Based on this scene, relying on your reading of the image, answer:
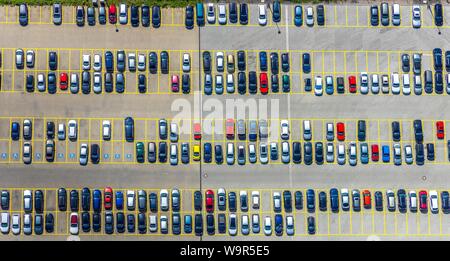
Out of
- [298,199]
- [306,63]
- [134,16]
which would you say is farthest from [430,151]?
[134,16]

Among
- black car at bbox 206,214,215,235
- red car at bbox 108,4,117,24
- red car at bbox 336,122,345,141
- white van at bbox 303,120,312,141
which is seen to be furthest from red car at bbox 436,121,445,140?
red car at bbox 108,4,117,24

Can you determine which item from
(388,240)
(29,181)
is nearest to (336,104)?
(388,240)

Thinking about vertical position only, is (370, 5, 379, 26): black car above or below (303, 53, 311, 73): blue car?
above

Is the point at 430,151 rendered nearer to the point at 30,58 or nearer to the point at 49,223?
the point at 49,223

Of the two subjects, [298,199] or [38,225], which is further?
[298,199]

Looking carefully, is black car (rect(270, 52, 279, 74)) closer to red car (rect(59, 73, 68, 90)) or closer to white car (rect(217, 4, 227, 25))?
white car (rect(217, 4, 227, 25))

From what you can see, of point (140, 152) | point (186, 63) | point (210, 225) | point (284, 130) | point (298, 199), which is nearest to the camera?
point (210, 225)
